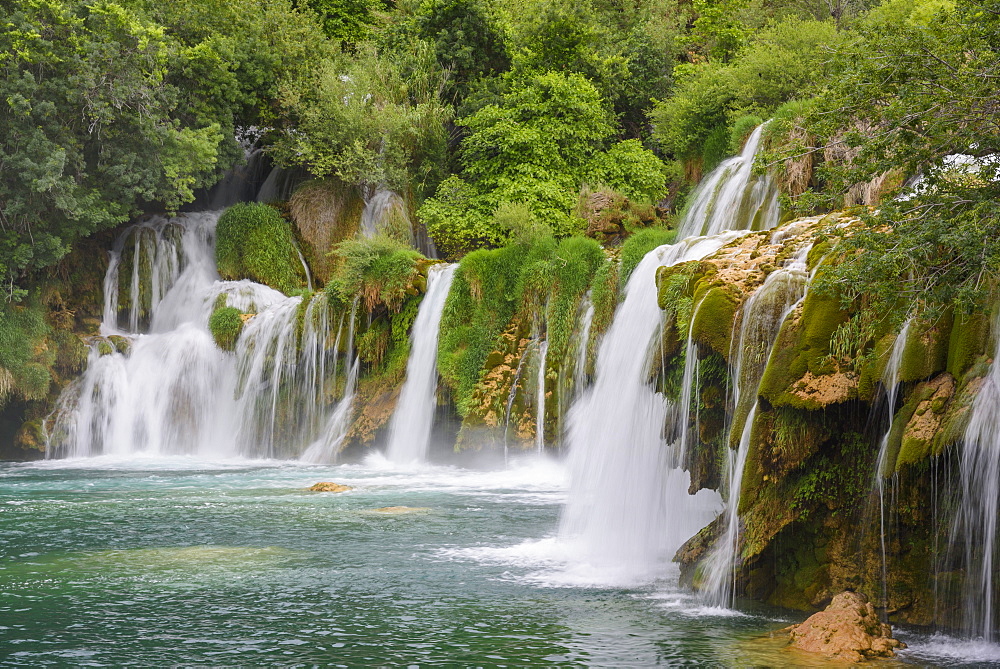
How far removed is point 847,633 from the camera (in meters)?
7.79

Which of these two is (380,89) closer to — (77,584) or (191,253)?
(191,253)

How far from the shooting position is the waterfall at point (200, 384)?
2547 cm

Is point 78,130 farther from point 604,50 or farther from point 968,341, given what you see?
point 968,341

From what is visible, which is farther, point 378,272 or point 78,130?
point 78,130

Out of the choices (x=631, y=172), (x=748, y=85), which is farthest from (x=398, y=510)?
(x=631, y=172)

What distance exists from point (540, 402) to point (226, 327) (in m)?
10.1

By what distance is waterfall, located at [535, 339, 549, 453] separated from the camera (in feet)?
70.0

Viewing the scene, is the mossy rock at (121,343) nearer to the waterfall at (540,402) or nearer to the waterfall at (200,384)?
the waterfall at (200,384)

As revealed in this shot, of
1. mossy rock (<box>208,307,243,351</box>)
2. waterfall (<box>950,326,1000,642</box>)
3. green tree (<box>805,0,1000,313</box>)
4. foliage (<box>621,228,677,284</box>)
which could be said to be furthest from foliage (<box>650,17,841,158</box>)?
waterfall (<box>950,326,1000,642</box>)

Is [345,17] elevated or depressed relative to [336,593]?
elevated

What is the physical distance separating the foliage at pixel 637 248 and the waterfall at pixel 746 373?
365 inches

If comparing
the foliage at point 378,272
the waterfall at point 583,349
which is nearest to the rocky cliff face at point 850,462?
the waterfall at point 583,349

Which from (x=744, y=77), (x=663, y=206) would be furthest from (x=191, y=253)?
(x=744, y=77)

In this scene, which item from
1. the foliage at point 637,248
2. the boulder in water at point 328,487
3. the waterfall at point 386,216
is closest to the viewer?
the boulder in water at point 328,487
